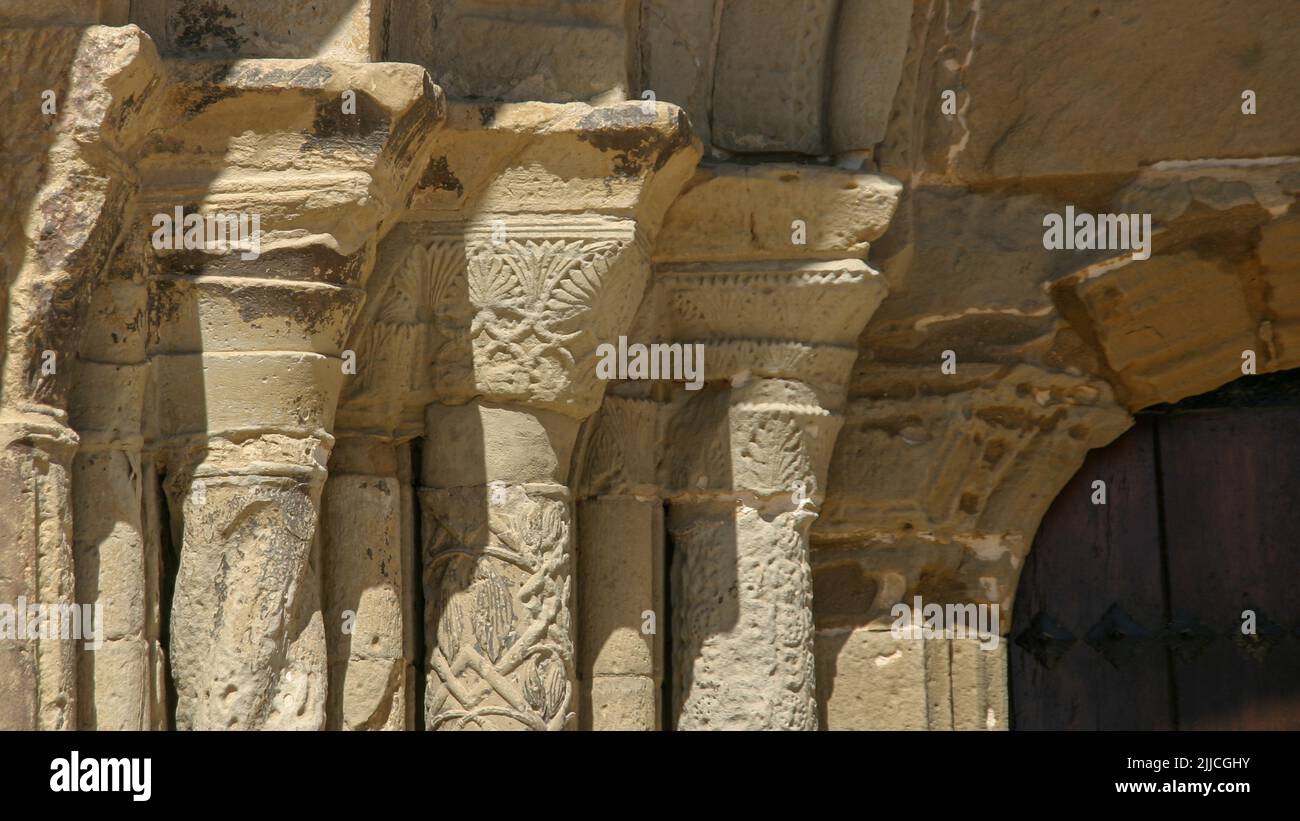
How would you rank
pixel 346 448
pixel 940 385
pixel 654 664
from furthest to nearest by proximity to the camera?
1. pixel 940 385
2. pixel 654 664
3. pixel 346 448

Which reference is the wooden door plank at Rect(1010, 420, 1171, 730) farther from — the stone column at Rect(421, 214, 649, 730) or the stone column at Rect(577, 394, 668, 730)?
the stone column at Rect(421, 214, 649, 730)

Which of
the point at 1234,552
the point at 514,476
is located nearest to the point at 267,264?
the point at 514,476

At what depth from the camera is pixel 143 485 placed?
3385 millimetres

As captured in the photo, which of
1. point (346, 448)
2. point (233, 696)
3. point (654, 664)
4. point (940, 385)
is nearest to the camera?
point (233, 696)

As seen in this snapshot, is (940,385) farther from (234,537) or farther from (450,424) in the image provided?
(234,537)

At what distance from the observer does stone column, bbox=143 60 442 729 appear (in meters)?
3.40

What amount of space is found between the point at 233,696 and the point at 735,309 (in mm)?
1391

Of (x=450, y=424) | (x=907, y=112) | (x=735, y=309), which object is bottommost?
(x=450, y=424)

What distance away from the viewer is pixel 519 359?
385 centimetres

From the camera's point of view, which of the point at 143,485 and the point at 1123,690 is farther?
the point at 1123,690

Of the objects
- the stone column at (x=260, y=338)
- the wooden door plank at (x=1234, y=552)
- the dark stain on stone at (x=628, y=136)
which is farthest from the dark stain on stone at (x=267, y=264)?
the wooden door plank at (x=1234, y=552)

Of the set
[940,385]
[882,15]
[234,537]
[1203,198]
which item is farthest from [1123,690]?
[234,537]

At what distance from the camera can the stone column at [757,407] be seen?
4211 millimetres

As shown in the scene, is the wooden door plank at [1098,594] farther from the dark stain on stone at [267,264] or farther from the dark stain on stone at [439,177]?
the dark stain on stone at [267,264]
